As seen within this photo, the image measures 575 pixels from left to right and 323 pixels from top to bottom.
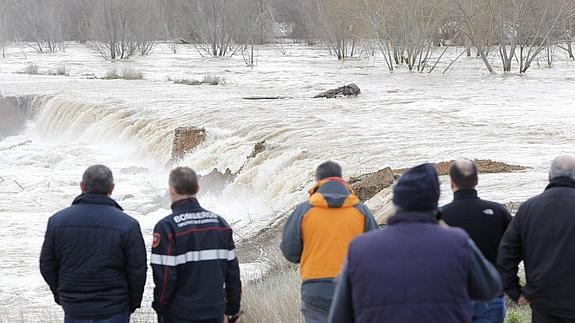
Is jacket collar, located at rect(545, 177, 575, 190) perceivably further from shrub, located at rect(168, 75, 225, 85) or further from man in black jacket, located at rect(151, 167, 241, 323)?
shrub, located at rect(168, 75, 225, 85)

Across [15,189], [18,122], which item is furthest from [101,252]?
[18,122]

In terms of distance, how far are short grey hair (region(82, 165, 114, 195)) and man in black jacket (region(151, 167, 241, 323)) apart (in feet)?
1.23

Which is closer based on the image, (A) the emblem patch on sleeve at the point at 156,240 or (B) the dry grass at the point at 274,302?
(A) the emblem patch on sleeve at the point at 156,240

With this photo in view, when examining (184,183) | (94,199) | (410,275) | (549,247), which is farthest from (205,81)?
(410,275)

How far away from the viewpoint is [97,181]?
4.70m

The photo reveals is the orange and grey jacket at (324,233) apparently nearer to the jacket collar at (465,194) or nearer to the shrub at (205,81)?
the jacket collar at (465,194)

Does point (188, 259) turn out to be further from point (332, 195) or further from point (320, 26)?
point (320, 26)

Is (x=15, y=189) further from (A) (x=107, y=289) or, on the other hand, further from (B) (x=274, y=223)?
(A) (x=107, y=289)

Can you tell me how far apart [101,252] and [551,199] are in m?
2.45

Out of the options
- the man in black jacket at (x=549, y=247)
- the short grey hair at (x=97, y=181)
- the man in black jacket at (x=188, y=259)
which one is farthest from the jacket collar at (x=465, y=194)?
the short grey hair at (x=97, y=181)

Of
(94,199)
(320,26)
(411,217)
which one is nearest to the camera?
(411,217)

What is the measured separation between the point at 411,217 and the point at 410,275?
241 mm

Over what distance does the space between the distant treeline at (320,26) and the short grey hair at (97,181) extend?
30835 mm

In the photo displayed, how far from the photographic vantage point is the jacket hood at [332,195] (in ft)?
14.8
